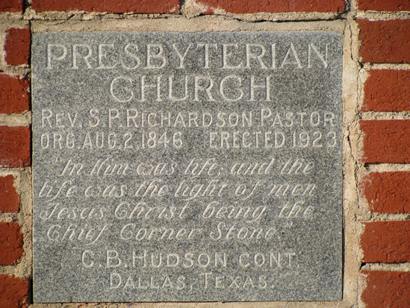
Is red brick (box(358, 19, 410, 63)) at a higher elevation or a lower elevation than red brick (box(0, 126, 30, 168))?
higher

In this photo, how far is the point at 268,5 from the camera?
1.05 metres

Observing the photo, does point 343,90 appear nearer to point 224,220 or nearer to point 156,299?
point 224,220

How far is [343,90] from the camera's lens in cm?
106

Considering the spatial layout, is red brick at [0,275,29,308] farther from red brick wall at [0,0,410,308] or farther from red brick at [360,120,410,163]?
red brick at [360,120,410,163]

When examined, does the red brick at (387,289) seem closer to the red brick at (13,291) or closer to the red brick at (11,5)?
the red brick at (13,291)

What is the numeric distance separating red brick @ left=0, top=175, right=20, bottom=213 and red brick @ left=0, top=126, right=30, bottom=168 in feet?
0.11

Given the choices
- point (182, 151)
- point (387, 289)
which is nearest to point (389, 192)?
point (387, 289)

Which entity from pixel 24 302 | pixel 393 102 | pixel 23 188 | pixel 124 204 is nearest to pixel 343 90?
pixel 393 102

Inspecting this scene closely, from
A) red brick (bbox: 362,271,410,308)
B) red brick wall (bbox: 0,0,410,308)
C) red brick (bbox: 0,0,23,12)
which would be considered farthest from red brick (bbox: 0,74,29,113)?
red brick (bbox: 362,271,410,308)

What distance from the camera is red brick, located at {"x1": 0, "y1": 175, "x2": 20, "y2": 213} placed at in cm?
105

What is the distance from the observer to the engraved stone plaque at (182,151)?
3.49 feet

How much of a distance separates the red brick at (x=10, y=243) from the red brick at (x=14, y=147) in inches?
5.6

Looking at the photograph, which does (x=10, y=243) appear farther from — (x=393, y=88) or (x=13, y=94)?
(x=393, y=88)

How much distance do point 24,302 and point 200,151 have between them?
54cm
